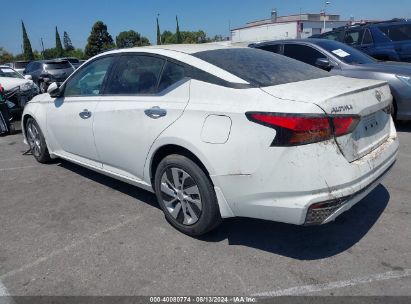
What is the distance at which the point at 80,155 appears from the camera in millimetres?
4531

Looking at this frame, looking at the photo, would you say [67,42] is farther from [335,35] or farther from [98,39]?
[335,35]

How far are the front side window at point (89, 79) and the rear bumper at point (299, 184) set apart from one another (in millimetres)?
2019

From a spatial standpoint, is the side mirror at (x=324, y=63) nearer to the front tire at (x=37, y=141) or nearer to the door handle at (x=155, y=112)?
the door handle at (x=155, y=112)

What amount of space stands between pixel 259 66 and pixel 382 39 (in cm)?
770

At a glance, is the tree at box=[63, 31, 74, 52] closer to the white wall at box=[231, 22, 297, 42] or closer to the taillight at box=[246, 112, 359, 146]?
the white wall at box=[231, 22, 297, 42]

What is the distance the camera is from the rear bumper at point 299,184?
99.9 inches

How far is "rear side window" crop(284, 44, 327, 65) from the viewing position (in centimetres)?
713

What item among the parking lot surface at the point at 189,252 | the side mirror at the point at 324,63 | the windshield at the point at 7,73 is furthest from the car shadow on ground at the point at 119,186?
the windshield at the point at 7,73

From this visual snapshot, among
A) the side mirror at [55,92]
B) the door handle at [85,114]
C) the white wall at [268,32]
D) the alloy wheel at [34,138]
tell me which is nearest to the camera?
the door handle at [85,114]

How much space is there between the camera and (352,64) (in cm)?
676

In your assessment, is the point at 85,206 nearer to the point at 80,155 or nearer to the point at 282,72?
the point at 80,155

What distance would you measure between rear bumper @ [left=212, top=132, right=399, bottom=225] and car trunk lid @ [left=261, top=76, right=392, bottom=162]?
140 millimetres

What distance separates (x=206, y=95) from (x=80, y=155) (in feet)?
7.19

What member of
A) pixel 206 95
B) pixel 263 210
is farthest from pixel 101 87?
pixel 263 210
